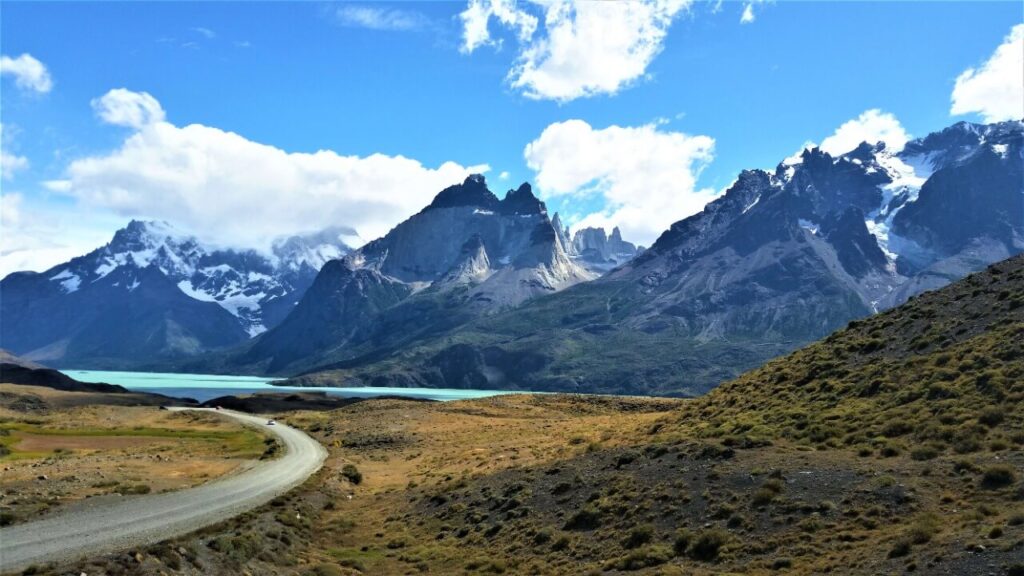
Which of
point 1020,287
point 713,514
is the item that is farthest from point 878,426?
point 1020,287

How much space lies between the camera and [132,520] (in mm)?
33062

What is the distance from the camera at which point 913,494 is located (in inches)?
979

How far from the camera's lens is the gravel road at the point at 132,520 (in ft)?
84.8

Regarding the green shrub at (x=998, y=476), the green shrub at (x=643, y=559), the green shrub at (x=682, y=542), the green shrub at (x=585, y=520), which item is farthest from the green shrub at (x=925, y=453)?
the green shrub at (x=585, y=520)

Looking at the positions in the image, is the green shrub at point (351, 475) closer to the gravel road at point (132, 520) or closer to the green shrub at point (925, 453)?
the gravel road at point (132, 520)

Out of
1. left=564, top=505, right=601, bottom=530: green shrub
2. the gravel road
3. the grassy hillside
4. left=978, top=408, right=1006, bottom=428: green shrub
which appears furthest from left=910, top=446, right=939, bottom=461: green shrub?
the gravel road

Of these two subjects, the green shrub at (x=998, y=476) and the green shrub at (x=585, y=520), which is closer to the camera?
the green shrub at (x=998, y=476)

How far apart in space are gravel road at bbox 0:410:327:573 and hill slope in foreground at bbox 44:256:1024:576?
2296 mm

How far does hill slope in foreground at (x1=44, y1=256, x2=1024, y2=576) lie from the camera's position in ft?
76.2

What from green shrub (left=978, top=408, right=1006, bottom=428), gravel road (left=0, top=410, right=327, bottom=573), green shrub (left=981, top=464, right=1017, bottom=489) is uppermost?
green shrub (left=978, top=408, right=1006, bottom=428)

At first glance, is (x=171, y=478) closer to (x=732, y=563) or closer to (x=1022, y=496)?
(x=732, y=563)

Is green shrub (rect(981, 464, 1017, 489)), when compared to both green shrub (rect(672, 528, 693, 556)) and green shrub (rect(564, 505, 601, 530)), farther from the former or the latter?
green shrub (rect(564, 505, 601, 530))

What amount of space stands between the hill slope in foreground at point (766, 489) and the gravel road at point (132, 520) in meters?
2.30

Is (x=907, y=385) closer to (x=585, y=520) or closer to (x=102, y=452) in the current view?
(x=585, y=520)
